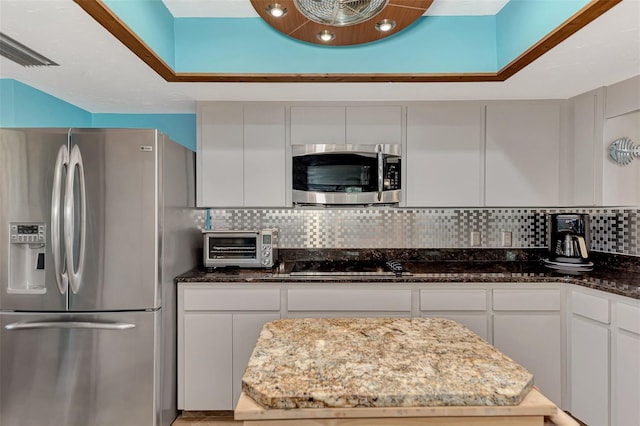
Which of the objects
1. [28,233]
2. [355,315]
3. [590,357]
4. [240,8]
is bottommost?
[590,357]

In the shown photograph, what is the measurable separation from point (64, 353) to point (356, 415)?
1.95 metres

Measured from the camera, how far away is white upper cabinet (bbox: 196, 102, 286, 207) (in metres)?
2.49

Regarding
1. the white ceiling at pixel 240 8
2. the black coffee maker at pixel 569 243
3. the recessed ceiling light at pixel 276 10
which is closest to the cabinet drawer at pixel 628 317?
the black coffee maker at pixel 569 243

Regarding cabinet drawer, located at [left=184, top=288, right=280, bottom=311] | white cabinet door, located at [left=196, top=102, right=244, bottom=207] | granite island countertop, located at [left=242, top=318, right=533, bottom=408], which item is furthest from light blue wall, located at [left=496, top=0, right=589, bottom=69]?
cabinet drawer, located at [left=184, top=288, right=280, bottom=311]

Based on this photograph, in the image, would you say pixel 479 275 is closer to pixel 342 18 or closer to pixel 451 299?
pixel 451 299

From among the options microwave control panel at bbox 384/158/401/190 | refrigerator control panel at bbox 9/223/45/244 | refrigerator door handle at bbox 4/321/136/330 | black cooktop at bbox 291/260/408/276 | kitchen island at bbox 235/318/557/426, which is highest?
microwave control panel at bbox 384/158/401/190

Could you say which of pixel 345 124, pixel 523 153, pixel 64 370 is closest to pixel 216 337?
pixel 64 370

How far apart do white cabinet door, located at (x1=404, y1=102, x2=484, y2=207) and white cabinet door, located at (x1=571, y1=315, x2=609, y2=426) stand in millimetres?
1031

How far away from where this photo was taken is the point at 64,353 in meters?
1.92

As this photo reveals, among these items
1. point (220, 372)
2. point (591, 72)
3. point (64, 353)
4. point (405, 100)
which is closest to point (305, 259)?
point (220, 372)

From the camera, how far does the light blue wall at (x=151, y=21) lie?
150 centimetres

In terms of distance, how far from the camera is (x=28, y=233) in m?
1.89

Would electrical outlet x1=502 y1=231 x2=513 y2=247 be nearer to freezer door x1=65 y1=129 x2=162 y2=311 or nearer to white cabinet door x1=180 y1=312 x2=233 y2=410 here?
white cabinet door x1=180 y1=312 x2=233 y2=410

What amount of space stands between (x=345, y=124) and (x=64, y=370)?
237cm
